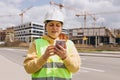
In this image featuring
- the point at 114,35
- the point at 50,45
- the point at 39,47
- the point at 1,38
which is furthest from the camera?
the point at 1,38

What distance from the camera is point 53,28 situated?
366 centimetres

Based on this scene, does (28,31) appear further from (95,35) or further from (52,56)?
(52,56)

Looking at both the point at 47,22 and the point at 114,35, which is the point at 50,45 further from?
the point at 114,35

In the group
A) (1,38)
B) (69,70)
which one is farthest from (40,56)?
(1,38)

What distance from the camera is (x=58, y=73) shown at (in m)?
3.52

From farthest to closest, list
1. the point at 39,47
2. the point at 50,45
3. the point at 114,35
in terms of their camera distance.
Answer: the point at 114,35, the point at 39,47, the point at 50,45

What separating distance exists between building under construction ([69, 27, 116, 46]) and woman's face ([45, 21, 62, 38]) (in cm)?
12302

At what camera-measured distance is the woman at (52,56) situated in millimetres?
3400

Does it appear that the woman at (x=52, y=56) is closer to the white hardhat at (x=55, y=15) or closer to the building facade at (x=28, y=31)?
the white hardhat at (x=55, y=15)

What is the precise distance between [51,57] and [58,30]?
1.01ft

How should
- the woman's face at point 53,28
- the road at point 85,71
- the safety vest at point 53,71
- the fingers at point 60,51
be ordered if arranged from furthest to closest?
the road at point 85,71 < the woman's face at point 53,28 < the safety vest at point 53,71 < the fingers at point 60,51

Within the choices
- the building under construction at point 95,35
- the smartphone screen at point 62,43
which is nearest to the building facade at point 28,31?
the building under construction at point 95,35

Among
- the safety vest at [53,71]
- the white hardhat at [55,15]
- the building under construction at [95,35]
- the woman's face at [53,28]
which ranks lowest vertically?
the building under construction at [95,35]

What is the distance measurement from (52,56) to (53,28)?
0.32 meters
